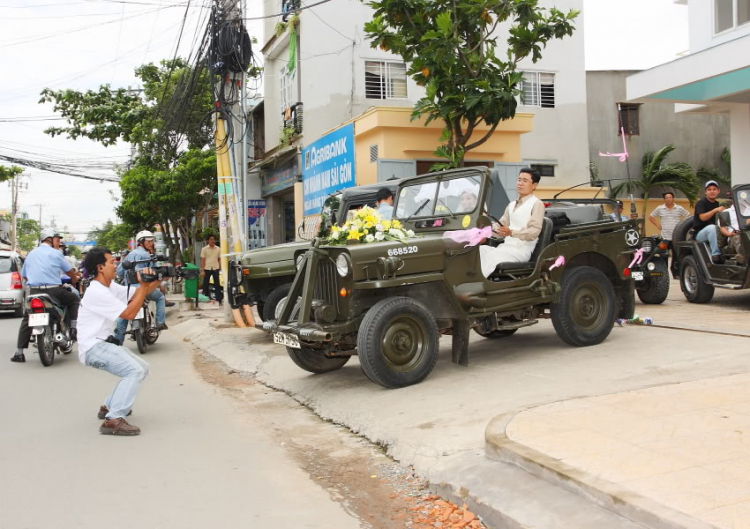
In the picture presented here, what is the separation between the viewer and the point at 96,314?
6.26 metres

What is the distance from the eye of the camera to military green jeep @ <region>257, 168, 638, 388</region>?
673 cm

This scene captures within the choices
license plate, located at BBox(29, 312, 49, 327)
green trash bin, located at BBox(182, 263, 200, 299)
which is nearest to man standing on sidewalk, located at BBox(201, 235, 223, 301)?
green trash bin, located at BBox(182, 263, 200, 299)

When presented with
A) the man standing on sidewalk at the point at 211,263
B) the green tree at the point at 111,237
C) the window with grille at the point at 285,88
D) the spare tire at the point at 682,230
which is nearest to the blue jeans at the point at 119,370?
the spare tire at the point at 682,230

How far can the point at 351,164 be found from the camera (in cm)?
1894

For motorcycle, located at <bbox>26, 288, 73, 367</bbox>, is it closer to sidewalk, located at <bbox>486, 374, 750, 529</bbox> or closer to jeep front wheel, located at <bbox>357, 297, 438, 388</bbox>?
jeep front wheel, located at <bbox>357, 297, 438, 388</bbox>

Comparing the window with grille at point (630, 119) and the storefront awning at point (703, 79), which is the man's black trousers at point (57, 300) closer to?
the storefront awning at point (703, 79)

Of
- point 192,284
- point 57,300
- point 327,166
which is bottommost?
point 192,284

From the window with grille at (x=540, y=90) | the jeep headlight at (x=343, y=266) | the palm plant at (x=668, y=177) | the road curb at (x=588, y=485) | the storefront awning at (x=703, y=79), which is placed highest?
the window with grille at (x=540, y=90)

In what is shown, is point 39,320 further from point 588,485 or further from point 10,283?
point 10,283

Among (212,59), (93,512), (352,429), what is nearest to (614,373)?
(352,429)

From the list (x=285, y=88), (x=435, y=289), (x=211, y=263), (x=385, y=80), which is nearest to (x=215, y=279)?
(x=211, y=263)

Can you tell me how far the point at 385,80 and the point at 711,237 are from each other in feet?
42.5

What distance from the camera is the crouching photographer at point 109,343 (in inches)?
241

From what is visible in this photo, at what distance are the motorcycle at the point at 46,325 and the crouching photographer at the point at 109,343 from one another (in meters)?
4.29
